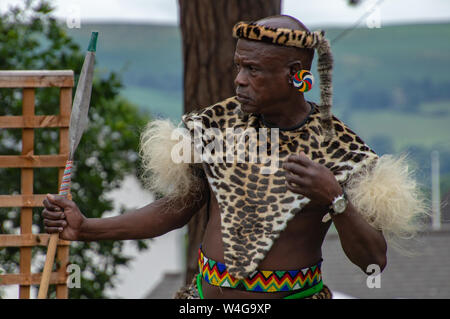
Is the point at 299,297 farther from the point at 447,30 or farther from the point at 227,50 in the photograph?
the point at 447,30

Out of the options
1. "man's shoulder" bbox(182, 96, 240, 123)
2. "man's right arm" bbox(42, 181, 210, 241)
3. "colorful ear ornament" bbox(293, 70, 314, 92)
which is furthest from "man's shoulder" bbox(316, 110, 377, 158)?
"man's right arm" bbox(42, 181, 210, 241)

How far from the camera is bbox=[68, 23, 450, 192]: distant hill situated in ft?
30.0

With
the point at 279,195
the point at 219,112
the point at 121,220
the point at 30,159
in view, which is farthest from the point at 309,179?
the point at 30,159

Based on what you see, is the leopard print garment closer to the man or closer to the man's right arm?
the man

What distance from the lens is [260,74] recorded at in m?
2.56

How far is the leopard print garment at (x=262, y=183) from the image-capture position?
261 cm

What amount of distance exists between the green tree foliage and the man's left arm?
271 cm

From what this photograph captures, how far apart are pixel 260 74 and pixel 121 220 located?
833 mm

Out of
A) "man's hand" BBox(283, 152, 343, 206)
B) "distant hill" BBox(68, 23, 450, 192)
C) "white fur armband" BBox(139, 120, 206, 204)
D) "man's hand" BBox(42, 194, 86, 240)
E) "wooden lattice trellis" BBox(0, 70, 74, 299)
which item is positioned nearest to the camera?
"man's hand" BBox(283, 152, 343, 206)

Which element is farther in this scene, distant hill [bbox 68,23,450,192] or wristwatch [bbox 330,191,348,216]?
distant hill [bbox 68,23,450,192]

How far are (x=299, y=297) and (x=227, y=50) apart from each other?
2.20m

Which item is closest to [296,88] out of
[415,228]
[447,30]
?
[415,228]

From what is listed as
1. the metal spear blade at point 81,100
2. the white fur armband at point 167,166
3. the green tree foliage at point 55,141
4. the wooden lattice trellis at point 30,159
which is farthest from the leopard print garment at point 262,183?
the green tree foliage at point 55,141

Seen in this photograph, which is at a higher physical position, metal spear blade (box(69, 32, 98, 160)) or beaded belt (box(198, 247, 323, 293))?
metal spear blade (box(69, 32, 98, 160))
